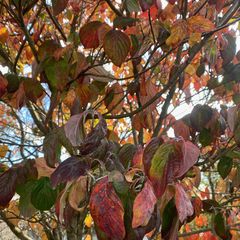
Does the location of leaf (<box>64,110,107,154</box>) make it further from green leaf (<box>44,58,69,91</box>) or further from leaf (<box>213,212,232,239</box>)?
leaf (<box>213,212,232,239</box>)

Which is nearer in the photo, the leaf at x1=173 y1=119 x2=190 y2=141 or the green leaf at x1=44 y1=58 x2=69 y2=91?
the green leaf at x1=44 y1=58 x2=69 y2=91

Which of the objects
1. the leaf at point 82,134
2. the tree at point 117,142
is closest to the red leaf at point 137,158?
the tree at point 117,142

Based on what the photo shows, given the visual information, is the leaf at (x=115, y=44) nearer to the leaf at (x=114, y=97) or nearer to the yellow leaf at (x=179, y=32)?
the yellow leaf at (x=179, y=32)

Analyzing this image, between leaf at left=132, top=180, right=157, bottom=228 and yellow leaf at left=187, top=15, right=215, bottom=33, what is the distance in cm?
68

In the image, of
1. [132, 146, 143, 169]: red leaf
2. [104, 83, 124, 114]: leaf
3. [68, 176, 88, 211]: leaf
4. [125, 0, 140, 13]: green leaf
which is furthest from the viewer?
[104, 83, 124, 114]: leaf

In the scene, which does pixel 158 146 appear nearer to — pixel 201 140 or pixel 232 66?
pixel 201 140

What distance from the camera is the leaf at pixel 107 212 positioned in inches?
28.0

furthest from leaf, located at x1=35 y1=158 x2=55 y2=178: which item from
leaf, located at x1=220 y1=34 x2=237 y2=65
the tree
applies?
leaf, located at x1=220 y1=34 x2=237 y2=65

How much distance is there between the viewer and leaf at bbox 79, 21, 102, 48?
48.6 inches

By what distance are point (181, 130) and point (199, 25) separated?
399mm

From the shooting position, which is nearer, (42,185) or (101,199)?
(101,199)

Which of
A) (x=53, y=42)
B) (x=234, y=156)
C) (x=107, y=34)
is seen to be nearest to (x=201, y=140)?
(x=234, y=156)

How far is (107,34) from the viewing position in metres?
1.17

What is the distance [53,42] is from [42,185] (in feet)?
1.80
